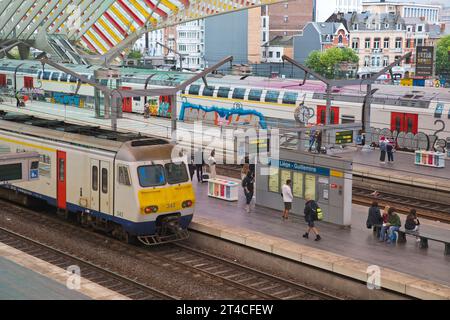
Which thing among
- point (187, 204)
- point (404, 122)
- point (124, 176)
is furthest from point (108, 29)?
point (124, 176)

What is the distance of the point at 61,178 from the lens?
2133 centimetres

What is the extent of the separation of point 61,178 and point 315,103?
18384mm

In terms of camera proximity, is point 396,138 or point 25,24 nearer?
point 396,138

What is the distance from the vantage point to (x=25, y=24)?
6481 cm

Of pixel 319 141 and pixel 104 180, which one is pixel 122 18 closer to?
pixel 319 141

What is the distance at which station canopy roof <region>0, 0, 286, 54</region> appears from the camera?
186 feet

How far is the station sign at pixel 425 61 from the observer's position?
5212 cm

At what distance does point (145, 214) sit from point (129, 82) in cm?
3036

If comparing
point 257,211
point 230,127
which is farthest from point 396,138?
point 257,211

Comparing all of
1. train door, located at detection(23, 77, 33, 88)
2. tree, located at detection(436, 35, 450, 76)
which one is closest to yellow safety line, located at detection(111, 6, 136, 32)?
train door, located at detection(23, 77, 33, 88)

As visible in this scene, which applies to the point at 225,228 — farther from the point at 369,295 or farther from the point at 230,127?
the point at 230,127

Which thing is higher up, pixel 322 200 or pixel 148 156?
pixel 148 156
